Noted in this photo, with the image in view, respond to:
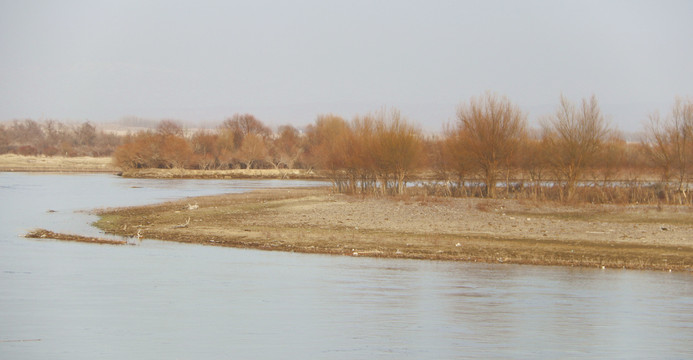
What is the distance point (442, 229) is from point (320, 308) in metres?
14.2

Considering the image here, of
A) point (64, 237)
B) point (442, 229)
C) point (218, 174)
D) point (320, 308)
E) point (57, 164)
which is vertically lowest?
point (320, 308)

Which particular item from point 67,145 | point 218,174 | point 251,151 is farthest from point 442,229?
point 67,145

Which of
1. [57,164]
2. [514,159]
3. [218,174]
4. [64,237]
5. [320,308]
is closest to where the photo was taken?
[320,308]

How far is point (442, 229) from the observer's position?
28.5 meters

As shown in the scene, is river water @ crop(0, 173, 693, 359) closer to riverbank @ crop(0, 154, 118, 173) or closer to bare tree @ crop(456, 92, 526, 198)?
bare tree @ crop(456, 92, 526, 198)

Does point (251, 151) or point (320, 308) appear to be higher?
point (251, 151)

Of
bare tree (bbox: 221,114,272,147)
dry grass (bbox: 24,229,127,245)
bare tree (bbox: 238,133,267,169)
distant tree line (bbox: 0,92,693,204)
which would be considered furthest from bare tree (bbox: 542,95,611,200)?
bare tree (bbox: 221,114,272,147)

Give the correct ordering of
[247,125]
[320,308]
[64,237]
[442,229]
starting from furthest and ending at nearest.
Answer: [247,125] → [442,229] → [64,237] → [320,308]

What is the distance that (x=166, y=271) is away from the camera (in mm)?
19328

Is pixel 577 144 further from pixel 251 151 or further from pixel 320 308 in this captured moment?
pixel 251 151

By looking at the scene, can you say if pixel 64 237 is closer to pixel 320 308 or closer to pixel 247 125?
pixel 320 308

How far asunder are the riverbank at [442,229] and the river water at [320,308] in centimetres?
185

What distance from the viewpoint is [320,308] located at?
1505 cm

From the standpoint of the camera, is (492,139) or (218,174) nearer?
(492,139)
